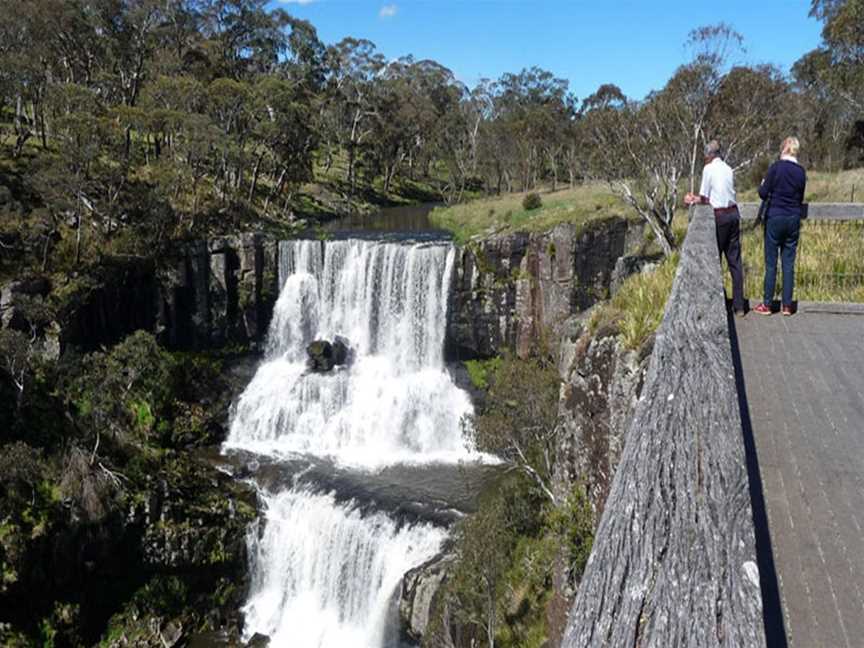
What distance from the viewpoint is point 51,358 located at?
2477 cm

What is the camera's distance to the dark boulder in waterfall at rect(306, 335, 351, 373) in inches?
1131

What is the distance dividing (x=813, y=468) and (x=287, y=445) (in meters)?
23.6

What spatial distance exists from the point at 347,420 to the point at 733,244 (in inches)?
821

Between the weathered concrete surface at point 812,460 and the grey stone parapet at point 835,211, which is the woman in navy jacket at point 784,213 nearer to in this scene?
the weathered concrete surface at point 812,460

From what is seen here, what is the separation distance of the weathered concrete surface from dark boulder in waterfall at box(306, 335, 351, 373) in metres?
23.0

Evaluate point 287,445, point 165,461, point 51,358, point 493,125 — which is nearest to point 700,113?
point 287,445

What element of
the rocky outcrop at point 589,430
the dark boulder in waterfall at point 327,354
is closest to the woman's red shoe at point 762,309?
the rocky outcrop at point 589,430

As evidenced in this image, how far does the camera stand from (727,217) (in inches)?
293

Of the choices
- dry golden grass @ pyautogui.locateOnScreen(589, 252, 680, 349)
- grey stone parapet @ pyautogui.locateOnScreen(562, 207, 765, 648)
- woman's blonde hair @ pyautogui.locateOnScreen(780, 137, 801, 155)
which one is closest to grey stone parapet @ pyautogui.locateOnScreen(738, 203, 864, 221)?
Answer: woman's blonde hair @ pyautogui.locateOnScreen(780, 137, 801, 155)

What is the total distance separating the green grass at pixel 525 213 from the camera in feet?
102

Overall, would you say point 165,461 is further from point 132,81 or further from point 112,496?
point 132,81

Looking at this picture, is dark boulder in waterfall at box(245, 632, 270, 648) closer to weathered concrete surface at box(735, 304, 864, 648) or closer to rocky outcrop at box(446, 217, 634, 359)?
rocky outcrop at box(446, 217, 634, 359)

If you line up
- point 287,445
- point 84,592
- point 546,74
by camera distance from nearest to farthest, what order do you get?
point 84,592 < point 287,445 < point 546,74

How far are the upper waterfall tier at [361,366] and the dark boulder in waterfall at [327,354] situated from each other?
38cm
